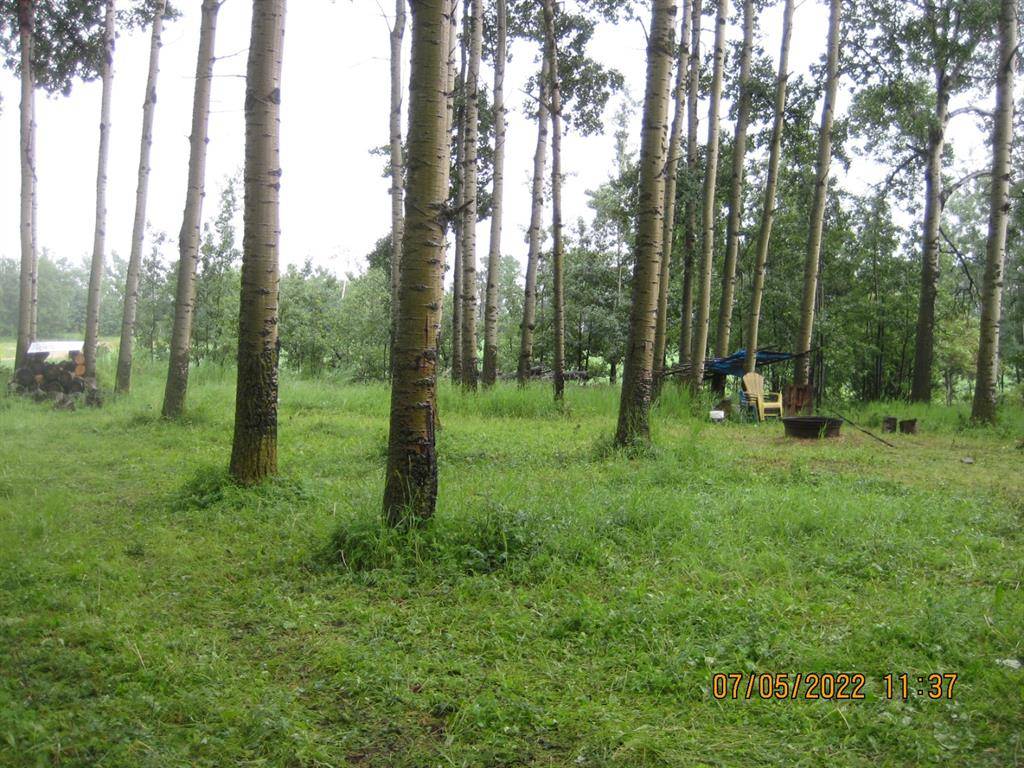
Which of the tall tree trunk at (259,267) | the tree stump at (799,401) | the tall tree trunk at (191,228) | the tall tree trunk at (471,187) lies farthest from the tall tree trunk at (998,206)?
the tall tree trunk at (191,228)

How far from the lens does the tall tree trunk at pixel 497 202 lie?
1577 cm

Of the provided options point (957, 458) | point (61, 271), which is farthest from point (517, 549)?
point (61, 271)

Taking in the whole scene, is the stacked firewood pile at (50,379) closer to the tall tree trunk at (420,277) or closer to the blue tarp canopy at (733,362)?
the tall tree trunk at (420,277)

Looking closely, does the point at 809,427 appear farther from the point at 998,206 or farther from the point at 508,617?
the point at 508,617

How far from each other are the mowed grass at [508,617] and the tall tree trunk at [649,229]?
1.19m

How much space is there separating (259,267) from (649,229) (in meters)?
4.47

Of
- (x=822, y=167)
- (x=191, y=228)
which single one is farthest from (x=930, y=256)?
(x=191, y=228)

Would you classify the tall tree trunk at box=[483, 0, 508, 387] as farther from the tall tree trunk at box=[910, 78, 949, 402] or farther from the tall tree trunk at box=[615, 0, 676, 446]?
the tall tree trunk at box=[910, 78, 949, 402]

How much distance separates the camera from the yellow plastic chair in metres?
13.7

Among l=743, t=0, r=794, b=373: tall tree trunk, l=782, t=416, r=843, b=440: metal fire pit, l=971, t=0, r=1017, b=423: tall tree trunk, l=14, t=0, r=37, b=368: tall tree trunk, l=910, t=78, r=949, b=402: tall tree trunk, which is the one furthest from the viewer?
l=910, t=78, r=949, b=402: tall tree trunk

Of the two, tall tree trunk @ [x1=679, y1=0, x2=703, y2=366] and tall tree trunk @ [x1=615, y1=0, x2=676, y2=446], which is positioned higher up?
tall tree trunk @ [x1=679, y1=0, x2=703, y2=366]

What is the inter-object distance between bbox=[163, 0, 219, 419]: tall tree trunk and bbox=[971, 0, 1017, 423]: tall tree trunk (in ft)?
44.8

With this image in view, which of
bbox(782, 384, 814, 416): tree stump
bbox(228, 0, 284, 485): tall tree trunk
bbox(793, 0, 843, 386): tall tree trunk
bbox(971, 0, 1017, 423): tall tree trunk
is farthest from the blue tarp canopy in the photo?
bbox(228, 0, 284, 485): tall tree trunk

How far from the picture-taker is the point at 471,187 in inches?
585
